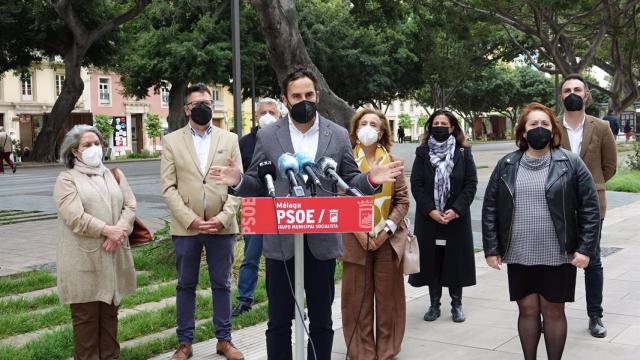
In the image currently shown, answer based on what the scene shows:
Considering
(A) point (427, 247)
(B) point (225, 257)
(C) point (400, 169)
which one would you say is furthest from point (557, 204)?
(B) point (225, 257)

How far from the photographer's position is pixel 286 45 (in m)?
9.24

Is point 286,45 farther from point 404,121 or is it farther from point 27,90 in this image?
point 404,121

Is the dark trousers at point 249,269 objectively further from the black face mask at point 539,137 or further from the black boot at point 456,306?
the black face mask at point 539,137

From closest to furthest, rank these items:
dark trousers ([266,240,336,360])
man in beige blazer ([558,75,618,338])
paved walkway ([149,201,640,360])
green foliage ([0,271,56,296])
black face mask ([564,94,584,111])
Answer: dark trousers ([266,240,336,360]) < paved walkway ([149,201,640,360]) < black face mask ([564,94,584,111]) < man in beige blazer ([558,75,618,338]) < green foliage ([0,271,56,296])

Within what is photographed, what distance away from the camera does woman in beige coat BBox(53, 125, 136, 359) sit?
4586 millimetres

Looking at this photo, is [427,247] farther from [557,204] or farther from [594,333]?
[557,204]

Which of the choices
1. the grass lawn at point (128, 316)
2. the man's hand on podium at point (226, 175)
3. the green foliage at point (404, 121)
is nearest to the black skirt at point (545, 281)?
the man's hand on podium at point (226, 175)

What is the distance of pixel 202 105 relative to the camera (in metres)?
5.00

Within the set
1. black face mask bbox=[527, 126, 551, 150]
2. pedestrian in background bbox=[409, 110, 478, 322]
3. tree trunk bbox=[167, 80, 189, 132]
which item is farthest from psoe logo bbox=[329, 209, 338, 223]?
tree trunk bbox=[167, 80, 189, 132]

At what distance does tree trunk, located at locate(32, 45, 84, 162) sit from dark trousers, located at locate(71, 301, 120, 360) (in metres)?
28.8

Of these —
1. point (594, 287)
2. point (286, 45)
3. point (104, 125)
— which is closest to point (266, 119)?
point (594, 287)

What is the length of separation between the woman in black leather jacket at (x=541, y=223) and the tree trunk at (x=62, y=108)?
29769mm

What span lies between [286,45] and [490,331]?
4912 millimetres

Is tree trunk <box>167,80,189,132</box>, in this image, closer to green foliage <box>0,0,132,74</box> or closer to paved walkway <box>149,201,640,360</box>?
green foliage <box>0,0,132,74</box>
